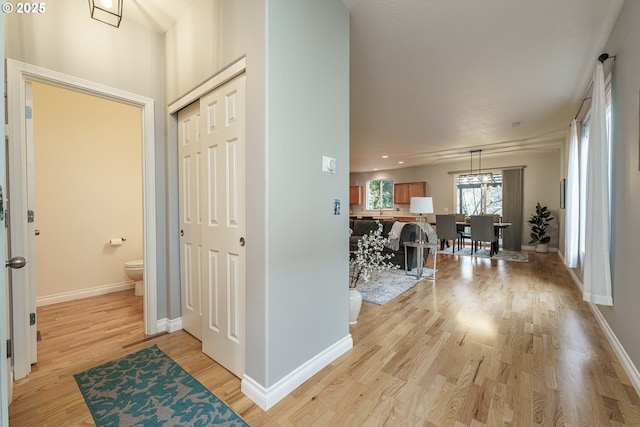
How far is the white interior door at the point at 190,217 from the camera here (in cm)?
229

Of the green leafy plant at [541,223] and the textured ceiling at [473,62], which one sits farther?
the green leafy plant at [541,223]

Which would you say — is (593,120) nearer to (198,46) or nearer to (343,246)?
(343,246)

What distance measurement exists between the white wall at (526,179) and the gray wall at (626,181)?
562cm

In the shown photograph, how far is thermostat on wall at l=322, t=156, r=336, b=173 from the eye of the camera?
1.88m

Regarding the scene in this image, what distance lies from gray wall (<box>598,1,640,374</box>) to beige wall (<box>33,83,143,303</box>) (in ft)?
16.9

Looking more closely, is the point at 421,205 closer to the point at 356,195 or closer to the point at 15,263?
the point at 15,263

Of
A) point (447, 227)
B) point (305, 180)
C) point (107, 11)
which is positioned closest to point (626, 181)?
point (305, 180)

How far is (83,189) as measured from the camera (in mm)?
3406

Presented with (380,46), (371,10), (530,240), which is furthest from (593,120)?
(530,240)

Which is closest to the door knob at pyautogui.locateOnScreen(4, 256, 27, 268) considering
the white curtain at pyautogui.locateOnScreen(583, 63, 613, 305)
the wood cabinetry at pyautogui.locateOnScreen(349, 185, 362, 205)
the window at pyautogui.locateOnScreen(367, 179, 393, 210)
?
the white curtain at pyautogui.locateOnScreen(583, 63, 613, 305)

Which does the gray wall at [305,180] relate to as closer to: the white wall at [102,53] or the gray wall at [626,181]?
the white wall at [102,53]

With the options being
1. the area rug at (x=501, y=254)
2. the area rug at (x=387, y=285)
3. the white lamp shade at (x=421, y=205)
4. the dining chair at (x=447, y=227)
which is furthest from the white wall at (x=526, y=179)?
the area rug at (x=387, y=285)

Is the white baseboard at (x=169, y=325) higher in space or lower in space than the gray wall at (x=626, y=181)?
lower

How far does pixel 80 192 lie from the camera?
133 inches
